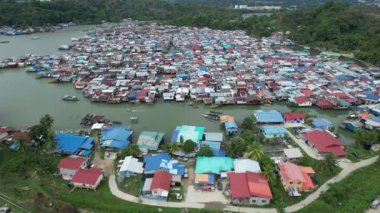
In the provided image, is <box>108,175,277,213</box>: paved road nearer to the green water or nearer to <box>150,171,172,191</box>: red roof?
<box>150,171,172,191</box>: red roof

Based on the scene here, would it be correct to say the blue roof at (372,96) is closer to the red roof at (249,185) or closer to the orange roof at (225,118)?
the orange roof at (225,118)

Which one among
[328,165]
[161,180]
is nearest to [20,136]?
[161,180]

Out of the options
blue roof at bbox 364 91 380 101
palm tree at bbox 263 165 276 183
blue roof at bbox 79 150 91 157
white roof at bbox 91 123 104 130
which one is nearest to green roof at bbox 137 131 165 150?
blue roof at bbox 79 150 91 157

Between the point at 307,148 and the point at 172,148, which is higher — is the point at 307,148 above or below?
below

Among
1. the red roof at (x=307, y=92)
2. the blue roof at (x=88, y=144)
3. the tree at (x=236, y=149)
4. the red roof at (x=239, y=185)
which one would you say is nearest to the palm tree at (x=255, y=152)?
the tree at (x=236, y=149)

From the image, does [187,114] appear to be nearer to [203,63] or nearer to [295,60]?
[203,63]

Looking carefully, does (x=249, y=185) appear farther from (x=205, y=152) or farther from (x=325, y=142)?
(x=325, y=142)

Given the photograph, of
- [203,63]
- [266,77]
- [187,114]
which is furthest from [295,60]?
[187,114]
